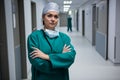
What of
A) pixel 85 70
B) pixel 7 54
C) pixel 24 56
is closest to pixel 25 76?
pixel 24 56

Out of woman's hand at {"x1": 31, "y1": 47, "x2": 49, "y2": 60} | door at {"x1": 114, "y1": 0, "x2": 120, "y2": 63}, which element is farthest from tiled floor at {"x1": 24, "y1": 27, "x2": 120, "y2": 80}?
woman's hand at {"x1": 31, "y1": 47, "x2": 49, "y2": 60}

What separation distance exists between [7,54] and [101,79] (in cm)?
216

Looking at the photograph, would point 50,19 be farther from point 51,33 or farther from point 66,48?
point 66,48

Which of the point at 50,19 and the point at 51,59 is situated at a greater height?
the point at 50,19

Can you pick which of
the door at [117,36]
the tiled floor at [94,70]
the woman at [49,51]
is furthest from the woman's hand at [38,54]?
the door at [117,36]

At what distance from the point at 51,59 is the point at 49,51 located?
0.23 feet

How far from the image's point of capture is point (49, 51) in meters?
1.31

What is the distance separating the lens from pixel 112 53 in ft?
17.3

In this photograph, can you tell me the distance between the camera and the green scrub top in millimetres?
1266

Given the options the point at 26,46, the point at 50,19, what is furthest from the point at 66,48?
the point at 26,46

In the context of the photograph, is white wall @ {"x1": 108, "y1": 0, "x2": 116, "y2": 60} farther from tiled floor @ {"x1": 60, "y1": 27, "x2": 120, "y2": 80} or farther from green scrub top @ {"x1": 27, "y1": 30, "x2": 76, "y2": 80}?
green scrub top @ {"x1": 27, "y1": 30, "x2": 76, "y2": 80}

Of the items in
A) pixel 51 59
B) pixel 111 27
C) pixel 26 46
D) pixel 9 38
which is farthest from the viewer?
pixel 111 27

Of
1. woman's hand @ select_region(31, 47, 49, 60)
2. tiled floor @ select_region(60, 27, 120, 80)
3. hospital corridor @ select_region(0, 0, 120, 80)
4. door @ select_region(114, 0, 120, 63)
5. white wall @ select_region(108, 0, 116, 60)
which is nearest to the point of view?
woman's hand @ select_region(31, 47, 49, 60)

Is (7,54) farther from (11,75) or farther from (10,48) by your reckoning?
(11,75)
